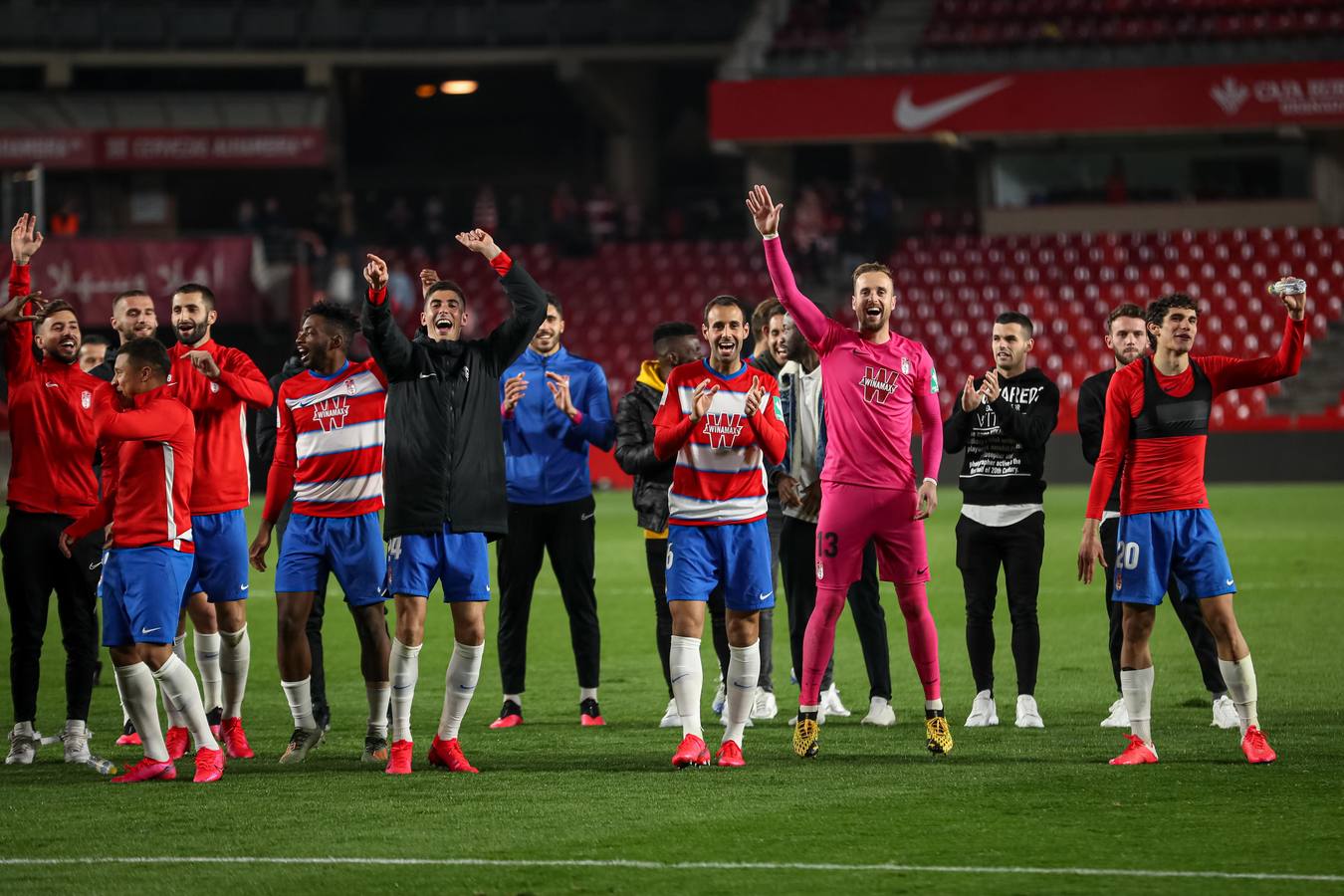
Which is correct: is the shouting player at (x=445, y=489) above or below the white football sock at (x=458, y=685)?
above

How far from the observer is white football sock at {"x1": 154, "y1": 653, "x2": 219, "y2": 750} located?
7715 millimetres

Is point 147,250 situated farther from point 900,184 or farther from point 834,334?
point 834,334

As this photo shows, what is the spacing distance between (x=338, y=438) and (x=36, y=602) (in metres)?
1.68

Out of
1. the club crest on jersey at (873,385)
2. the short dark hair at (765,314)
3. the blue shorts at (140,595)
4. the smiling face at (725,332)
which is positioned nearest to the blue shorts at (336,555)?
the blue shorts at (140,595)

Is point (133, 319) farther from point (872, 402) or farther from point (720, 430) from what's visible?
point (872, 402)

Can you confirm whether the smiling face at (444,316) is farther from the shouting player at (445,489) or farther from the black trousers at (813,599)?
the black trousers at (813,599)

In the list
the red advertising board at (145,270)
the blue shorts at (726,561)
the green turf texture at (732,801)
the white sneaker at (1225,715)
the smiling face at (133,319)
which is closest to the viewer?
the green turf texture at (732,801)

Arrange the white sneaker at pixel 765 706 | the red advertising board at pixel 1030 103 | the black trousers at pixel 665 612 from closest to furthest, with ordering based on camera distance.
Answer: the black trousers at pixel 665 612 < the white sneaker at pixel 765 706 < the red advertising board at pixel 1030 103

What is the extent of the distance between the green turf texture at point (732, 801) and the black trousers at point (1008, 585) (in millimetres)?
323

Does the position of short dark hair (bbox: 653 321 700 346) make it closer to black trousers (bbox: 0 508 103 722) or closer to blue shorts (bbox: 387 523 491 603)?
blue shorts (bbox: 387 523 491 603)

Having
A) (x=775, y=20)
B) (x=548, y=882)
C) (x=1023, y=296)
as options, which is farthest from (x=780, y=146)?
(x=548, y=882)

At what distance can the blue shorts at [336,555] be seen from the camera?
822cm

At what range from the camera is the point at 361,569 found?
8250mm

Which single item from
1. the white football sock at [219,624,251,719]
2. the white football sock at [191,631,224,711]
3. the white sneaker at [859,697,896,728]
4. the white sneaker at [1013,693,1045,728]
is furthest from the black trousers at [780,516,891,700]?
the white football sock at [191,631,224,711]
